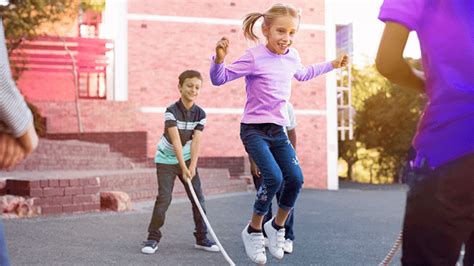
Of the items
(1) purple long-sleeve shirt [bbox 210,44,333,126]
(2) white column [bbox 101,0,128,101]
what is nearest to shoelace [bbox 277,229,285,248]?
(1) purple long-sleeve shirt [bbox 210,44,333,126]

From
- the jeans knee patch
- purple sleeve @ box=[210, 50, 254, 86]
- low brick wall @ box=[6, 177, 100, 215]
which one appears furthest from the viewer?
low brick wall @ box=[6, 177, 100, 215]

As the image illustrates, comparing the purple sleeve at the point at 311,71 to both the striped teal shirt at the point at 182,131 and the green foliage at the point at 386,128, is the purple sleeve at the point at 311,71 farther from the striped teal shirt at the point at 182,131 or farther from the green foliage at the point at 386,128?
the green foliage at the point at 386,128

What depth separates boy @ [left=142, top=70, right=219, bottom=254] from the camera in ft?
20.0

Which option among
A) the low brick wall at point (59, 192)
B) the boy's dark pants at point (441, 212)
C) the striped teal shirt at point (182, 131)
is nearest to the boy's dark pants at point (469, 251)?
the boy's dark pants at point (441, 212)

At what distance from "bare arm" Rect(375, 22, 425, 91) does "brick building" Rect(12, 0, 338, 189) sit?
19.2 m

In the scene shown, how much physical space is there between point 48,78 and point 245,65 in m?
21.1

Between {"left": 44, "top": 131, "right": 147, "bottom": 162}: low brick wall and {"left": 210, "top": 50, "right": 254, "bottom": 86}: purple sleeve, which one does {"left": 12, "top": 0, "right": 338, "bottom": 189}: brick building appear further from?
{"left": 210, "top": 50, "right": 254, "bottom": 86}: purple sleeve

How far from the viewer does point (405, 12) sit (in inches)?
67.8

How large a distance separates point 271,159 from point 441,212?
3.15 metres

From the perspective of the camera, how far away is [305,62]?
2486 centimetres

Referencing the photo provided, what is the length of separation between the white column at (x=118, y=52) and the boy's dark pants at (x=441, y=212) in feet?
69.9

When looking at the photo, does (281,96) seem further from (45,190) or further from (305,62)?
(305,62)

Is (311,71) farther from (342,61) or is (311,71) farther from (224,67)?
(224,67)

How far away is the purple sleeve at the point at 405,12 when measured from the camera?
1.72m
